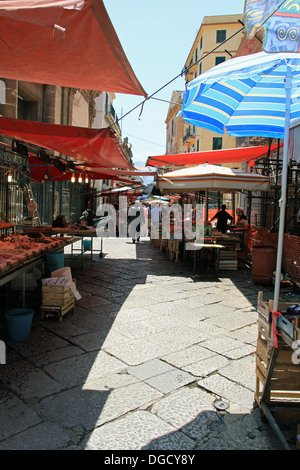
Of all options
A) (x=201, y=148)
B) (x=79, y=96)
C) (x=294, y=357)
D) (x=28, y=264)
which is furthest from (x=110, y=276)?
(x=201, y=148)

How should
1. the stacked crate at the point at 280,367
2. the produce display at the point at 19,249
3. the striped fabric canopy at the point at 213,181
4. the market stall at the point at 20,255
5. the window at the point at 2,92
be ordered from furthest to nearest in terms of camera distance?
1. the window at the point at 2,92
2. the striped fabric canopy at the point at 213,181
3. the produce display at the point at 19,249
4. the market stall at the point at 20,255
5. the stacked crate at the point at 280,367

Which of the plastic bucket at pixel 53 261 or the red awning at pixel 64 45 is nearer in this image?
the red awning at pixel 64 45

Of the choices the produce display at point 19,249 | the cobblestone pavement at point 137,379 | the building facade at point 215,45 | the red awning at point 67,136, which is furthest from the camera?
the building facade at point 215,45

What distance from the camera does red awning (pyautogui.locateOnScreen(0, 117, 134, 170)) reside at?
5207mm

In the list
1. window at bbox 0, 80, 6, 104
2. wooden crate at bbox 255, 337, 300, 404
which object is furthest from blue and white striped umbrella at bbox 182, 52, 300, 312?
window at bbox 0, 80, 6, 104

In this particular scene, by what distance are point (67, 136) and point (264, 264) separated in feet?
15.0

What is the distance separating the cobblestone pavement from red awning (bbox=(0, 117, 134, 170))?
2537 millimetres

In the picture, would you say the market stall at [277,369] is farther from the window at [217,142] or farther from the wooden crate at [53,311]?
the window at [217,142]

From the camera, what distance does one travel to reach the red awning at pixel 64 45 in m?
2.03

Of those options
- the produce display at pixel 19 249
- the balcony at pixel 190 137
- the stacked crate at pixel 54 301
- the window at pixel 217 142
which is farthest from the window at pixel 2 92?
the balcony at pixel 190 137

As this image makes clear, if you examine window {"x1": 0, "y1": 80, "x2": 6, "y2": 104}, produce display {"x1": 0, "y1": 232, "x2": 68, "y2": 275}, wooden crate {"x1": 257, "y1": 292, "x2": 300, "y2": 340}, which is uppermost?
window {"x1": 0, "y1": 80, "x2": 6, "y2": 104}

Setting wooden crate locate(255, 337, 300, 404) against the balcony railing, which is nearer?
wooden crate locate(255, 337, 300, 404)
